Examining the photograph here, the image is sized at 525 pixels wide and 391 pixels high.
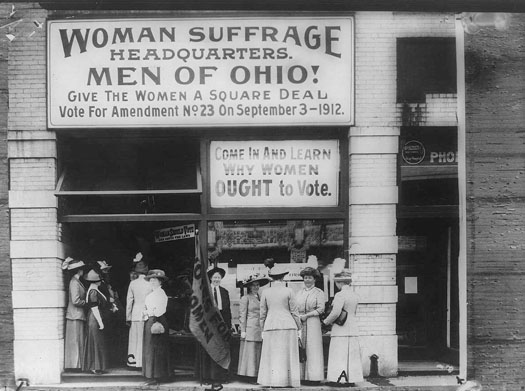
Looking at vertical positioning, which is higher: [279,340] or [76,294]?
[76,294]

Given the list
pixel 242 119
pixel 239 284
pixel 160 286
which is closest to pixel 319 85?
pixel 242 119

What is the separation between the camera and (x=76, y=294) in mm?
8281

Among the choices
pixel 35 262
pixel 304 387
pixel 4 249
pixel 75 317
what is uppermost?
pixel 4 249

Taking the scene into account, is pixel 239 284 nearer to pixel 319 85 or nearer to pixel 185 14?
pixel 319 85

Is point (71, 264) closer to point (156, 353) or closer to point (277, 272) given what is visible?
point (156, 353)

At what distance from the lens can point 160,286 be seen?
Answer: 8.38 meters

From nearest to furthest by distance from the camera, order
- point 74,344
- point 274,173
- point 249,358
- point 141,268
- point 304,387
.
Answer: point 304,387, point 249,358, point 74,344, point 274,173, point 141,268

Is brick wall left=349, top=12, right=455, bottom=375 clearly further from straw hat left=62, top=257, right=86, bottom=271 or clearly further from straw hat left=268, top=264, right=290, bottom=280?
straw hat left=62, top=257, right=86, bottom=271

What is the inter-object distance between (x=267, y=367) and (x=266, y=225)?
1713mm

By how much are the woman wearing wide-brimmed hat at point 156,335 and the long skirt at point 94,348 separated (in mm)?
516

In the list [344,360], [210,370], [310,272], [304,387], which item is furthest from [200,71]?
[304,387]

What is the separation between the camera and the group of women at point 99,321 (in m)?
8.19

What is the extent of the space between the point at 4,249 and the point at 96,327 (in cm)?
146

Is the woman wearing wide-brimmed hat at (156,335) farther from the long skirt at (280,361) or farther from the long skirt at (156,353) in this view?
the long skirt at (280,361)
